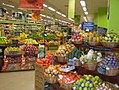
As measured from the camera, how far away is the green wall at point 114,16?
705 centimetres

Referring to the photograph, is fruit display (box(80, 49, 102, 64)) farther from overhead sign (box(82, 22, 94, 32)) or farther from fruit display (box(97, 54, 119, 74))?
overhead sign (box(82, 22, 94, 32))

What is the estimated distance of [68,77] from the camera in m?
4.14

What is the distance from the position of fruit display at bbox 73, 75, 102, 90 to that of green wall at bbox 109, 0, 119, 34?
144 inches

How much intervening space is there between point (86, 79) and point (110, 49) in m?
0.67

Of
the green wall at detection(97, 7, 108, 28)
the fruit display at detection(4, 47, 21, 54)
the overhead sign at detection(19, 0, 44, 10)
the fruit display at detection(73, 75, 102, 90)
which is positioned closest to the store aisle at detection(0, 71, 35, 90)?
the fruit display at detection(4, 47, 21, 54)

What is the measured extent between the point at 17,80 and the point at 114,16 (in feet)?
13.8

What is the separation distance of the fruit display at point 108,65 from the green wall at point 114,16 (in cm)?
366

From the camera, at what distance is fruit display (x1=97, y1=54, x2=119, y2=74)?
3.43m

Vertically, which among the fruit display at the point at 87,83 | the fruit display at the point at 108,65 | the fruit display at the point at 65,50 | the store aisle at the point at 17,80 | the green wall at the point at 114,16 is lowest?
the store aisle at the point at 17,80

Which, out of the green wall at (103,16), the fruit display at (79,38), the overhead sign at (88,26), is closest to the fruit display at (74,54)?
the fruit display at (79,38)

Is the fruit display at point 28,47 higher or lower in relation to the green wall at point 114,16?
lower

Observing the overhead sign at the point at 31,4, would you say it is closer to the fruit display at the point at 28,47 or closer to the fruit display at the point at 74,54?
the fruit display at the point at 28,47

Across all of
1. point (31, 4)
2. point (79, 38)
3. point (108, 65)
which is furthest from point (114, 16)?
point (31, 4)

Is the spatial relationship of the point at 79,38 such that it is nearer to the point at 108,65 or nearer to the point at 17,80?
the point at 108,65
